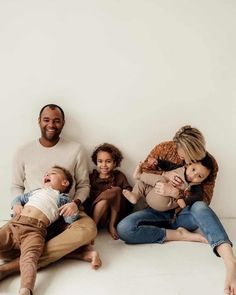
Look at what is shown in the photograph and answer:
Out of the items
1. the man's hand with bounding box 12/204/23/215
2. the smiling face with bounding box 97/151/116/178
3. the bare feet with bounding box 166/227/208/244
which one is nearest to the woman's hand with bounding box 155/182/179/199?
the bare feet with bounding box 166/227/208/244

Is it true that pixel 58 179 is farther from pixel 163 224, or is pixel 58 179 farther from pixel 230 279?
pixel 230 279

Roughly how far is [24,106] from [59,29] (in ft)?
2.06

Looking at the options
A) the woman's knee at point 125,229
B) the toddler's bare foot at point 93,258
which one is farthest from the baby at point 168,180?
the toddler's bare foot at point 93,258

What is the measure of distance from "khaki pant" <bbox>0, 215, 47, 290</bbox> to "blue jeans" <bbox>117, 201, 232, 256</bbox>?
568 mm

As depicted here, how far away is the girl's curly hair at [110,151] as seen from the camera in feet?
8.84

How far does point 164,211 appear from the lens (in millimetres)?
2584

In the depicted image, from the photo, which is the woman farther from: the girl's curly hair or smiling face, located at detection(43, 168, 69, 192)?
smiling face, located at detection(43, 168, 69, 192)

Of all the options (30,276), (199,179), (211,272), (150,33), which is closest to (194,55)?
(150,33)

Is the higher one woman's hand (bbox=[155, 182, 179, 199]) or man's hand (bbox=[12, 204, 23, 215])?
woman's hand (bbox=[155, 182, 179, 199])

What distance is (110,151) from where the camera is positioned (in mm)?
2691

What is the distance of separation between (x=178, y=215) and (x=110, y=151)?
2.24 ft

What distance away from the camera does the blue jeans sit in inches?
85.3

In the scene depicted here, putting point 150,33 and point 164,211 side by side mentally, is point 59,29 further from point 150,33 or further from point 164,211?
point 164,211

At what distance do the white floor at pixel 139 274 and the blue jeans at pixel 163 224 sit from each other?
71mm
